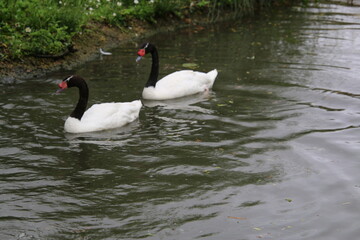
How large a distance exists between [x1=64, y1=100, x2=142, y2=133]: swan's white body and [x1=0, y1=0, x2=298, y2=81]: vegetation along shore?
9.61 ft

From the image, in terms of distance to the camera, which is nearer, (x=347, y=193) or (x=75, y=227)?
(x=75, y=227)

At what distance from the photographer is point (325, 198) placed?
659 cm

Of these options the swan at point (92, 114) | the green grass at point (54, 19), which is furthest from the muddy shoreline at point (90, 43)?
the swan at point (92, 114)

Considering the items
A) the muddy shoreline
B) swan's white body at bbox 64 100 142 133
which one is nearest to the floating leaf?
the muddy shoreline

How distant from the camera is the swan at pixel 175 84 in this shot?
1066 cm

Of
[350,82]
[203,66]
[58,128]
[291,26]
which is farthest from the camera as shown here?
[291,26]

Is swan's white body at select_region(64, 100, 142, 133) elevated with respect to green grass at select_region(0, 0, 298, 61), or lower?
lower

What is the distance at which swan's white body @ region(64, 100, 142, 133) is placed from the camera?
8.90 m

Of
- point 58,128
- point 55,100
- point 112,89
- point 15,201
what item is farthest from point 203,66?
point 15,201

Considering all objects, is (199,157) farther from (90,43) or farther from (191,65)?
(90,43)

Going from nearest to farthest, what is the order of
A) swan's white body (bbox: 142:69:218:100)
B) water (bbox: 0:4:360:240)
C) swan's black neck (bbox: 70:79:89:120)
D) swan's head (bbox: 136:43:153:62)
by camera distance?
water (bbox: 0:4:360:240), swan's black neck (bbox: 70:79:89:120), swan's white body (bbox: 142:69:218:100), swan's head (bbox: 136:43:153:62)

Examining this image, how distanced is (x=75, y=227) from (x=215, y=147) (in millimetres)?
2677

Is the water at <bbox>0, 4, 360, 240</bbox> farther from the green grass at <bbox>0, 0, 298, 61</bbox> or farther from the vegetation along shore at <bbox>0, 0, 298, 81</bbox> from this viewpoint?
the green grass at <bbox>0, 0, 298, 61</bbox>

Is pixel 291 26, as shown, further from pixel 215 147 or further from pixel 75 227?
pixel 75 227
